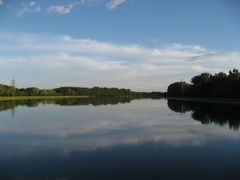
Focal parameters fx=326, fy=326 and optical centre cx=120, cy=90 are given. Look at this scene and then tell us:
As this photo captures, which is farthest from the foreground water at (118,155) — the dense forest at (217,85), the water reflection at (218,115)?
the dense forest at (217,85)

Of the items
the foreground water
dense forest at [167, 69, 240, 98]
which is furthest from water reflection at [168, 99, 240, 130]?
dense forest at [167, 69, 240, 98]

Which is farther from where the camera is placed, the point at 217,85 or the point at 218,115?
the point at 217,85

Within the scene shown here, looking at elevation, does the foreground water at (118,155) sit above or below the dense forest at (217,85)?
below

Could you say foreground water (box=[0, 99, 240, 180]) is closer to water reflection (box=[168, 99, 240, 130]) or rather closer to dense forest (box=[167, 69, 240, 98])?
water reflection (box=[168, 99, 240, 130])

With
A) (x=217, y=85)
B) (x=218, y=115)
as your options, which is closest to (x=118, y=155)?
(x=218, y=115)

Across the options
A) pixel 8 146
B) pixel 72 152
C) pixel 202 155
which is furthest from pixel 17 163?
pixel 202 155

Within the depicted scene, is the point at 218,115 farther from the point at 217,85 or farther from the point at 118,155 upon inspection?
the point at 217,85

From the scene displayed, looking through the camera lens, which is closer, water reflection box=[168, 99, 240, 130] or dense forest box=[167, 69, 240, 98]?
water reflection box=[168, 99, 240, 130]

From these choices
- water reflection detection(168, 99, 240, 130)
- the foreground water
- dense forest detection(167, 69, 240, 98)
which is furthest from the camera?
dense forest detection(167, 69, 240, 98)

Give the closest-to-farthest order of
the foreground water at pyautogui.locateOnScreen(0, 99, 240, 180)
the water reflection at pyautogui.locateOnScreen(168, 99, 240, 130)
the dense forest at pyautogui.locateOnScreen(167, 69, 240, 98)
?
the foreground water at pyautogui.locateOnScreen(0, 99, 240, 180) < the water reflection at pyautogui.locateOnScreen(168, 99, 240, 130) < the dense forest at pyautogui.locateOnScreen(167, 69, 240, 98)

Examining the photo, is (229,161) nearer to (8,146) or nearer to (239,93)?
(8,146)

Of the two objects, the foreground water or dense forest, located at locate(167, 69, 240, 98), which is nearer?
the foreground water

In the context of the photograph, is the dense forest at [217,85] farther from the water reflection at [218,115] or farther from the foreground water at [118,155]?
the foreground water at [118,155]

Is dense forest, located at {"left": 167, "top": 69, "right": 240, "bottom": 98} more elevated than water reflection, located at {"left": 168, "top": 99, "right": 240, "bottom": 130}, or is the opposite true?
dense forest, located at {"left": 167, "top": 69, "right": 240, "bottom": 98}
